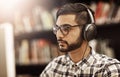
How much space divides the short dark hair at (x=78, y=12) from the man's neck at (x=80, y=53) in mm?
163

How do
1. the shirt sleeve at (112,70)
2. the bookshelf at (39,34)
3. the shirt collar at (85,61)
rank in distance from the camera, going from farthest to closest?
the bookshelf at (39,34), the shirt collar at (85,61), the shirt sleeve at (112,70)

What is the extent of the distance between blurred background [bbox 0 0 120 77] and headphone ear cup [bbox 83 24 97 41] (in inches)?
4.3

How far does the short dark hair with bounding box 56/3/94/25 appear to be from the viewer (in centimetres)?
170

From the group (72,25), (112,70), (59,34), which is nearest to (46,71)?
(59,34)

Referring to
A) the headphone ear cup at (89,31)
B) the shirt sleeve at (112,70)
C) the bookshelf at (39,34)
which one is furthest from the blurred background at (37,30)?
the shirt sleeve at (112,70)

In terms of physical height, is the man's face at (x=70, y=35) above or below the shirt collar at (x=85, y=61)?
above

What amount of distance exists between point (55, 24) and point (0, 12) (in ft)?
1.69

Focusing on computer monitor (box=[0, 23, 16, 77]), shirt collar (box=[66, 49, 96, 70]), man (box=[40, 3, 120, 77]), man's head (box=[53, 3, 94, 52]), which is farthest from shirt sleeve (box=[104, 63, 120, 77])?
computer monitor (box=[0, 23, 16, 77])

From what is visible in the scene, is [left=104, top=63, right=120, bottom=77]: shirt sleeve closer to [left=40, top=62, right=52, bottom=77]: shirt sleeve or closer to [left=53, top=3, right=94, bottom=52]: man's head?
[left=53, top=3, right=94, bottom=52]: man's head

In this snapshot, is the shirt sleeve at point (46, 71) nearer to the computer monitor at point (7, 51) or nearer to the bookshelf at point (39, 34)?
the bookshelf at point (39, 34)

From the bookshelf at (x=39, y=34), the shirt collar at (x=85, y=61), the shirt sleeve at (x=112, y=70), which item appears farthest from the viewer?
the bookshelf at (x=39, y=34)

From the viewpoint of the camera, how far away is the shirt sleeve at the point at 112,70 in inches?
63.9

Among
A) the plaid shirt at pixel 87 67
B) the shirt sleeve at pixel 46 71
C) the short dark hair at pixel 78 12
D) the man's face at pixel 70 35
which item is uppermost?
the short dark hair at pixel 78 12

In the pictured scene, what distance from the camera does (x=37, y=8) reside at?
6.68ft
